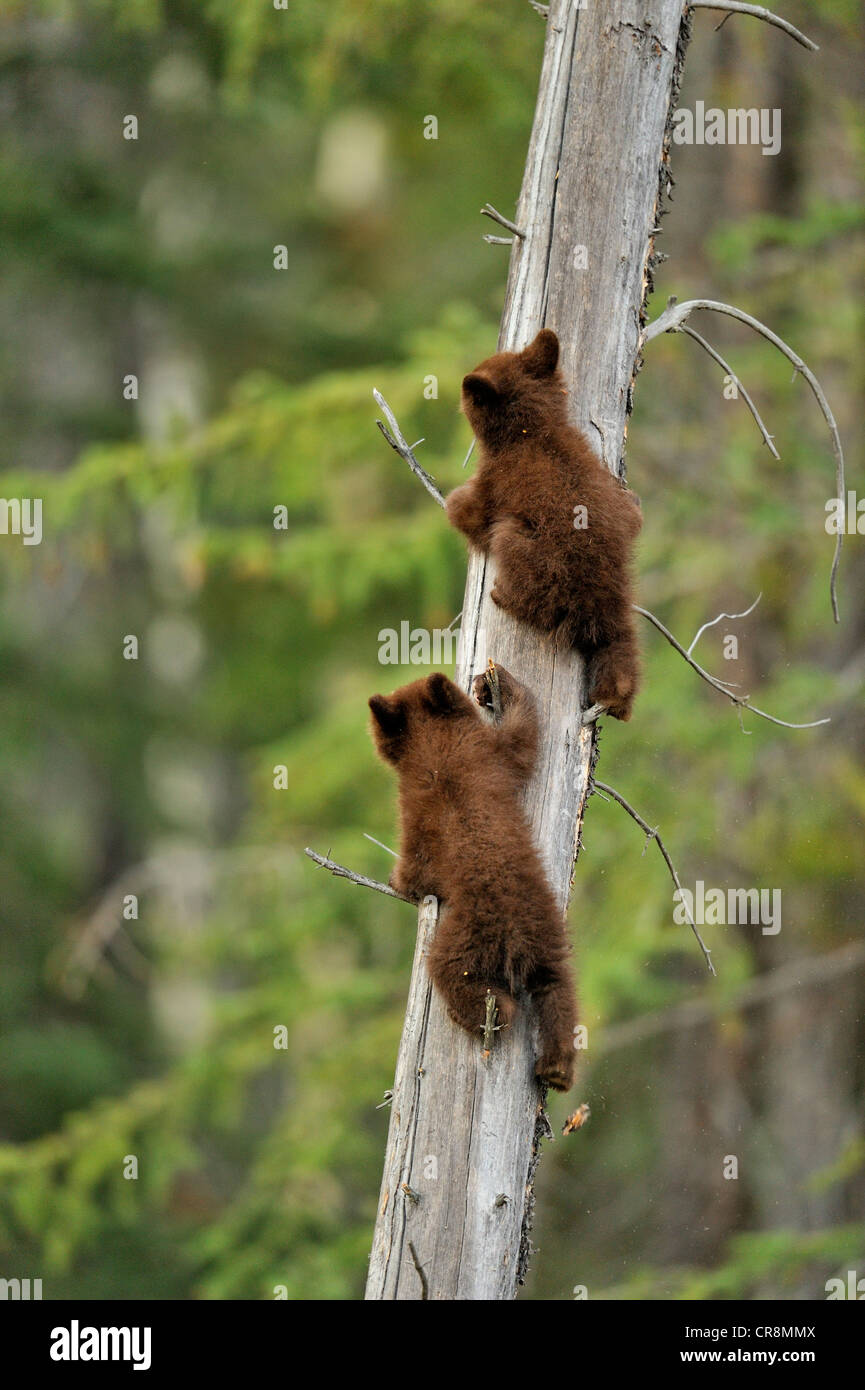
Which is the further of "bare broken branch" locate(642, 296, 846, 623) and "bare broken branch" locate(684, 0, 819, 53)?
"bare broken branch" locate(684, 0, 819, 53)

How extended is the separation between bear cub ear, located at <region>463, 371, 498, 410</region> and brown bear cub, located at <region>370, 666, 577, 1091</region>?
0.78 metres

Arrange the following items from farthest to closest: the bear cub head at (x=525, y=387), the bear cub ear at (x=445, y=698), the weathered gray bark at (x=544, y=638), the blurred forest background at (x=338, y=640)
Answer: the blurred forest background at (x=338, y=640) < the bear cub head at (x=525, y=387) < the bear cub ear at (x=445, y=698) < the weathered gray bark at (x=544, y=638)

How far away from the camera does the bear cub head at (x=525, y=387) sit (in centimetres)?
364

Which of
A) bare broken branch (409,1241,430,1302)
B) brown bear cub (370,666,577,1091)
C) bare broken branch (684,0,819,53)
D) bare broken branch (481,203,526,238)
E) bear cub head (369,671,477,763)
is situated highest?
bare broken branch (684,0,819,53)

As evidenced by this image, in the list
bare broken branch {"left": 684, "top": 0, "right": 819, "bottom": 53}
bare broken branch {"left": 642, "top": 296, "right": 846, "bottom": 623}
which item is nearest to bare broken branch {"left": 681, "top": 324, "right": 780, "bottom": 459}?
bare broken branch {"left": 642, "top": 296, "right": 846, "bottom": 623}

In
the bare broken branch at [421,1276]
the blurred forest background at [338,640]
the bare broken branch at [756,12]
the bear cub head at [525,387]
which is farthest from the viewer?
the blurred forest background at [338,640]

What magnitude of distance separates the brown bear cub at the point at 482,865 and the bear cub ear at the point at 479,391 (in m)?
0.78

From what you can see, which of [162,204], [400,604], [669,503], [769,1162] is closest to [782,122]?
[669,503]

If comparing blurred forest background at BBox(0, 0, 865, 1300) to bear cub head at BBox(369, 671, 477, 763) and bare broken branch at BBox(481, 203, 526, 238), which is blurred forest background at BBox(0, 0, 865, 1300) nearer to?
bare broken branch at BBox(481, 203, 526, 238)

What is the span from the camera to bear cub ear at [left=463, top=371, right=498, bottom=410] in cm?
370

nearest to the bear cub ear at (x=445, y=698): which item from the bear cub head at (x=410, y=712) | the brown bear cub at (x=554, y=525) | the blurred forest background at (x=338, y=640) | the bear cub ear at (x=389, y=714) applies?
the bear cub head at (x=410, y=712)

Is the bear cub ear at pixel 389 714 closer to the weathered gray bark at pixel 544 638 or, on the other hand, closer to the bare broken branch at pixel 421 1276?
the weathered gray bark at pixel 544 638

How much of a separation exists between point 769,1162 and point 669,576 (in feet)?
14.9

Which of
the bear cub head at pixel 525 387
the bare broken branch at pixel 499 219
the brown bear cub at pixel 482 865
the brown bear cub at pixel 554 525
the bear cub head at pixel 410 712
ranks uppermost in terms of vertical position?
the bare broken branch at pixel 499 219
